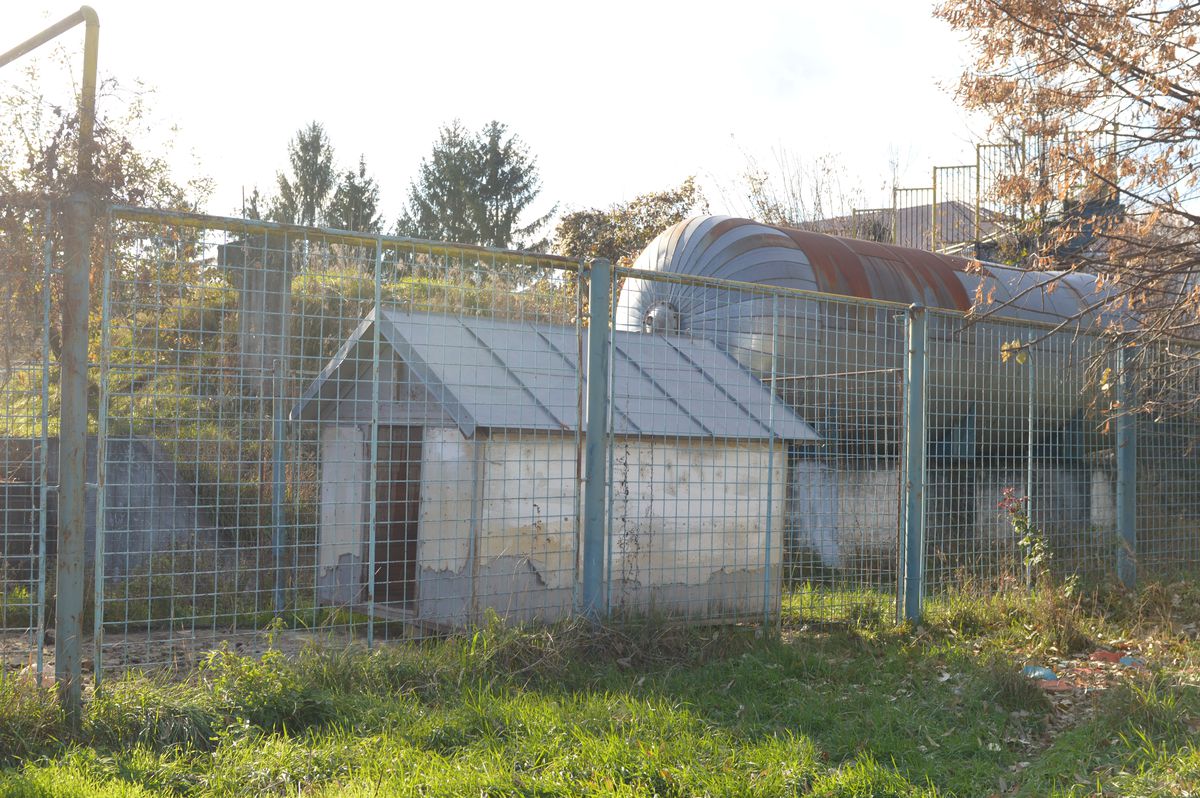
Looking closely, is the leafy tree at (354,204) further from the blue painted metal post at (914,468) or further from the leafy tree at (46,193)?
the blue painted metal post at (914,468)

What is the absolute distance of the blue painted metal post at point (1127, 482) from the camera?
905 centimetres

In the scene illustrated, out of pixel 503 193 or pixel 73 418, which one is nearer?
pixel 73 418

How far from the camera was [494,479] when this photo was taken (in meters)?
6.25

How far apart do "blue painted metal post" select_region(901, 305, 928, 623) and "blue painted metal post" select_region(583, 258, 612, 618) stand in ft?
8.55

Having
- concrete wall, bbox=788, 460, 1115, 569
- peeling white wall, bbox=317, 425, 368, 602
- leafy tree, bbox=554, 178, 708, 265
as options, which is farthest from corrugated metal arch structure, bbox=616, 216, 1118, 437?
leafy tree, bbox=554, 178, 708, 265

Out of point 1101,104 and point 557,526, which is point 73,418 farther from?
point 1101,104

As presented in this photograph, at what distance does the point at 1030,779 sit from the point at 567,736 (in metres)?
2.06

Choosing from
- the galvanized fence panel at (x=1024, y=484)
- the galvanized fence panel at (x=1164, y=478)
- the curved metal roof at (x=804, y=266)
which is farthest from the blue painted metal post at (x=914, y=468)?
the curved metal roof at (x=804, y=266)

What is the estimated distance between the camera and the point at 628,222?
2833 centimetres

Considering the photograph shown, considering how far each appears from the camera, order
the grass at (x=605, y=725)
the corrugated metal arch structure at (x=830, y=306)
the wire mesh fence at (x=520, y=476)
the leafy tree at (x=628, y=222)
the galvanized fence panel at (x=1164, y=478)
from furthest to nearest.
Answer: the leafy tree at (x=628, y=222)
the corrugated metal arch structure at (x=830, y=306)
the galvanized fence panel at (x=1164, y=478)
the wire mesh fence at (x=520, y=476)
the grass at (x=605, y=725)

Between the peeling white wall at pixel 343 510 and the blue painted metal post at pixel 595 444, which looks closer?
the blue painted metal post at pixel 595 444

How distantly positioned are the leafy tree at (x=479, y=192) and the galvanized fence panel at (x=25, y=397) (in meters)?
31.7

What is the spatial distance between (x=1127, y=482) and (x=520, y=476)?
19.9 feet

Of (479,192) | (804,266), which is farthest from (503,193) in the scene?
(804,266)
